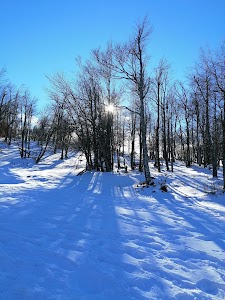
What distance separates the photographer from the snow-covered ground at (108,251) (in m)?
3.67

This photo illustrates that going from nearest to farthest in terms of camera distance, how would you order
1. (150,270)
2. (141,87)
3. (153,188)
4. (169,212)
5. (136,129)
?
(150,270)
(169,212)
(153,188)
(141,87)
(136,129)

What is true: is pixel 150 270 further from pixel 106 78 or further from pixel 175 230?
pixel 106 78

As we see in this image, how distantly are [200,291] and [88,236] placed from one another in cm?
288

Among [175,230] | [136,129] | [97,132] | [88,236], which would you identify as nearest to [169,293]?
[88,236]

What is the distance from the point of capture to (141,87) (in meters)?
16.3

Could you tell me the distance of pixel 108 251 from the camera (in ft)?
16.8

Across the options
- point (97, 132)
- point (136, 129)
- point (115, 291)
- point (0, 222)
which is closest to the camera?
point (115, 291)

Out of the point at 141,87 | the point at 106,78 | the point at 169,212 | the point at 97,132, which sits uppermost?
the point at 106,78

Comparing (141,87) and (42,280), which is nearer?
(42,280)

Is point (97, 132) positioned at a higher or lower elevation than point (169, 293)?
higher

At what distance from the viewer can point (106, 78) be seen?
2281 centimetres

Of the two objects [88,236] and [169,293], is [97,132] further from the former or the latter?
[169,293]

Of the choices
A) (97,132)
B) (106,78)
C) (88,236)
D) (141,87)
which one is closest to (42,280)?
(88,236)

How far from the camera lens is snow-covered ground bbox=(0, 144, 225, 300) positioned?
12.0ft
